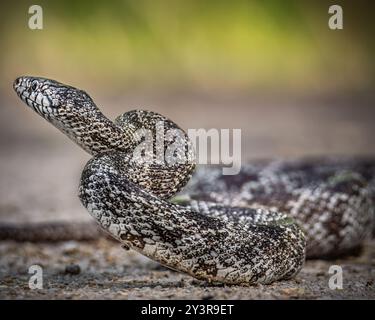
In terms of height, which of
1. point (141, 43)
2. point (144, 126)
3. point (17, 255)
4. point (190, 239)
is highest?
point (141, 43)

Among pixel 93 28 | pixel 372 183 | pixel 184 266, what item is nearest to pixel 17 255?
pixel 184 266

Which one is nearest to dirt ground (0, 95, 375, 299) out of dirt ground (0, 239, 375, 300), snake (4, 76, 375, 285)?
dirt ground (0, 239, 375, 300)

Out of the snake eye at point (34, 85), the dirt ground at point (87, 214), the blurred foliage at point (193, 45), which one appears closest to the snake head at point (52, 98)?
the snake eye at point (34, 85)

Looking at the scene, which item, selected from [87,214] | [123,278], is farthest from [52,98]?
[87,214]

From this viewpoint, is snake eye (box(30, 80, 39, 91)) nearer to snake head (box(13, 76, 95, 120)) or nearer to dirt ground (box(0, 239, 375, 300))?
snake head (box(13, 76, 95, 120))

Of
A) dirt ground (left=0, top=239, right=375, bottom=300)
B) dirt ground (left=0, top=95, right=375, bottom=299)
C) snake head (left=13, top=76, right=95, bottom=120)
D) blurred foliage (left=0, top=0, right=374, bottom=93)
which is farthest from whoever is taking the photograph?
blurred foliage (left=0, top=0, right=374, bottom=93)

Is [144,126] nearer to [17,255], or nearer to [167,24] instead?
[17,255]
